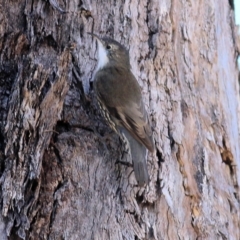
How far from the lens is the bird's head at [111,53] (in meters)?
4.22

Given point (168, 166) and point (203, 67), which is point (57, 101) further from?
point (203, 67)

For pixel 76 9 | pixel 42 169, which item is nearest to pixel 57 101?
pixel 42 169

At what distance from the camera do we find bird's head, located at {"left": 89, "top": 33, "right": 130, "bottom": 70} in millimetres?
4223

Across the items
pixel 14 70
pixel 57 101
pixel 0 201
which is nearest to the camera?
pixel 0 201

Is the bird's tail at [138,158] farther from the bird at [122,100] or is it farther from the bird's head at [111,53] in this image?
the bird's head at [111,53]

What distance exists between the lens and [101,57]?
4.47 meters

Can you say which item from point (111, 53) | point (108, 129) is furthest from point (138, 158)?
point (111, 53)

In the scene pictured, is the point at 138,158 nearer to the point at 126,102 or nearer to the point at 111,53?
the point at 126,102

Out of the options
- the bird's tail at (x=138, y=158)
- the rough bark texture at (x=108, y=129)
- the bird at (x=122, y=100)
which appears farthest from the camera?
the bird at (x=122, y=100)

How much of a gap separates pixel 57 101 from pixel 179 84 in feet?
3.41

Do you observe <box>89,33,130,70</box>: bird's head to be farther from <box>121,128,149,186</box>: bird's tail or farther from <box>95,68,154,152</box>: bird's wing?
<box>121,128,149,186</box>: bird's tail

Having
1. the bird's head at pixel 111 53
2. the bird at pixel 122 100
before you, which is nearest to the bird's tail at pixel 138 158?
the bird at pixel 122 100

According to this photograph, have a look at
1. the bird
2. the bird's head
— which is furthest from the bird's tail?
the bird's head

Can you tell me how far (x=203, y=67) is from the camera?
4555mm
